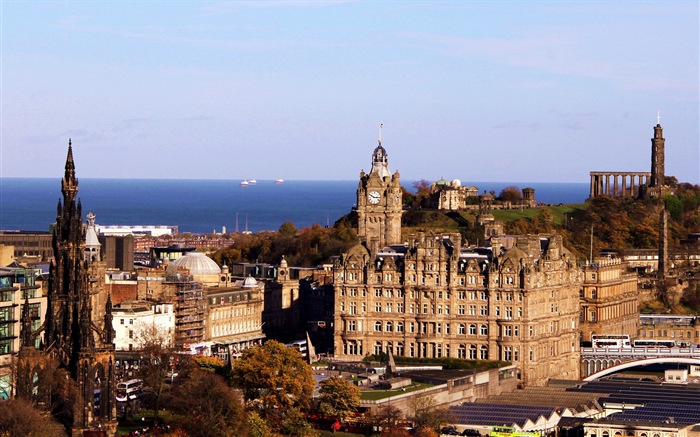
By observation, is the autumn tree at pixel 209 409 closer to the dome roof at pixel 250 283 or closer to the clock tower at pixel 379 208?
the dome roof at pixel 250 283

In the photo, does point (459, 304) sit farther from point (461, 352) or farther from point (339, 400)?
point (339, 400)

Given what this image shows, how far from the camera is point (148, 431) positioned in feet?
347

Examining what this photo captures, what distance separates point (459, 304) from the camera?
14225 cm

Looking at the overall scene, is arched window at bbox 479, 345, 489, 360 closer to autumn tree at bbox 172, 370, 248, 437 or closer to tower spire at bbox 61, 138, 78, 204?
autumn tree at bbox 172, 370, 248, 437

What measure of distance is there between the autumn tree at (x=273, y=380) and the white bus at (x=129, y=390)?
5.99 m

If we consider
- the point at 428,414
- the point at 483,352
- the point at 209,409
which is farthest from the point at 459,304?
the point at 209,409

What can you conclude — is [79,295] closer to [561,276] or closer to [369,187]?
[561,276]

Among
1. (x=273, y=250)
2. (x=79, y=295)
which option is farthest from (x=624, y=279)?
(x=79, y=295)

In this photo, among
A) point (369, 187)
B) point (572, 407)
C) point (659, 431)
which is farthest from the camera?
point (369, 187)

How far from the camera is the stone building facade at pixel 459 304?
14038cm

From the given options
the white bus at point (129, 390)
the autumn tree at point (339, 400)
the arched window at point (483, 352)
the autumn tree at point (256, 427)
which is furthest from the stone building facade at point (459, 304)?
the autumn tree at point (256, 427)

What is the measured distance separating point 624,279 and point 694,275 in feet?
76.6

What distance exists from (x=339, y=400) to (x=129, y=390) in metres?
13.0

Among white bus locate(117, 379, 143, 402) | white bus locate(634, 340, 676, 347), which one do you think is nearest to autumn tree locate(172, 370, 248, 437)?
white bus locate(117, 379, 143, 402)
